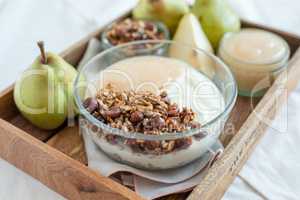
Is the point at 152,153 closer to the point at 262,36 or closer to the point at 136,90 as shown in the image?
the point at 136,90

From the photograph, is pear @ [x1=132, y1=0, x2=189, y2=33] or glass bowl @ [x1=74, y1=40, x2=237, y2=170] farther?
pear @ [x1=132, y1=0, x2=189, y2=33]

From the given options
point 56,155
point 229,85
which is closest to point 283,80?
point 229,85

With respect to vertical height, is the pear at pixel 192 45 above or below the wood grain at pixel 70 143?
above

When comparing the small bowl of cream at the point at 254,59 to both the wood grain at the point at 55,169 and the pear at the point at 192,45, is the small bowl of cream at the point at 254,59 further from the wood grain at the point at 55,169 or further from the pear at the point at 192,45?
the wood grain at the point at 55,169

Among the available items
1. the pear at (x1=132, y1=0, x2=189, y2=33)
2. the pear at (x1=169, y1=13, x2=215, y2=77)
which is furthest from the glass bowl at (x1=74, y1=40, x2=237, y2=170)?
the pear at (x1=132, y1=0, x2=189, y2=33)

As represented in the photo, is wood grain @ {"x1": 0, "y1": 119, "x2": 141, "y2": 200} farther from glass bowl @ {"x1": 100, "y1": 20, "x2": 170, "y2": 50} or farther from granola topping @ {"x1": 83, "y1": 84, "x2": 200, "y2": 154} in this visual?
glass bowl @ {"x1": 100, "y1": 20, "x2": 170, "y2": 50}

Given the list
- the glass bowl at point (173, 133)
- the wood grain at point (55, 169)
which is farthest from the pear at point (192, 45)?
the wood grain at point (55, 169)
